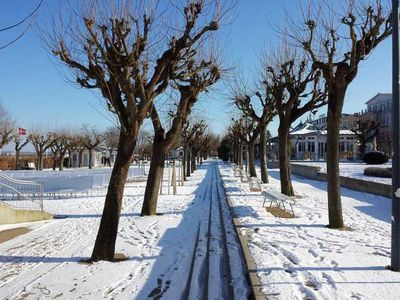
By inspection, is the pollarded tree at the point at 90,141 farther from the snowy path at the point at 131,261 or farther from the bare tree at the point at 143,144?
the snowy path at the point at 131,261

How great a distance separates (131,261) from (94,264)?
0.62 meters

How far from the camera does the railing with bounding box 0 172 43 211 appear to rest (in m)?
15.8

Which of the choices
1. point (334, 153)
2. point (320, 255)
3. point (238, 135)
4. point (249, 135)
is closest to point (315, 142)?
point (238, 135)

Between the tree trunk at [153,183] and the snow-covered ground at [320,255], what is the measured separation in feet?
8.59

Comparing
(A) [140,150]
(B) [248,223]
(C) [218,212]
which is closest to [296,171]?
(C) [218,212]

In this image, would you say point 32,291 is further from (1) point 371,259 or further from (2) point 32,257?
(1) point 371,259

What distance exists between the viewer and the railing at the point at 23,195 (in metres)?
15.8

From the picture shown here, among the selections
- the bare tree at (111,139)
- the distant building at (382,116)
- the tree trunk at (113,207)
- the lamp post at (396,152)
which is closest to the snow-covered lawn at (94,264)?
the tree trunk at (113,207)

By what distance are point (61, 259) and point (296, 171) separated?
3442 cm

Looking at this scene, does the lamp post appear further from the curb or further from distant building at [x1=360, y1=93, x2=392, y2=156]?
distant building at [x1=360, y1=93, x2=392, y2=156]

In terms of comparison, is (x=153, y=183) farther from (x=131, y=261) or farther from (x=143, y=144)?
(x=143, y=144)

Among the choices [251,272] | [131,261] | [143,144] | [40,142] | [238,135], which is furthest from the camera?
[143,144]

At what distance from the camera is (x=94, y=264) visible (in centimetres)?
779

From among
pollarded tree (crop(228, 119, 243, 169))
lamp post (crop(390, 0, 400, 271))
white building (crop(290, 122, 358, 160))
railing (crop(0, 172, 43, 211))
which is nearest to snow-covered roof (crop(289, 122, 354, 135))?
white building (crop(290, 122, 358, 160))
